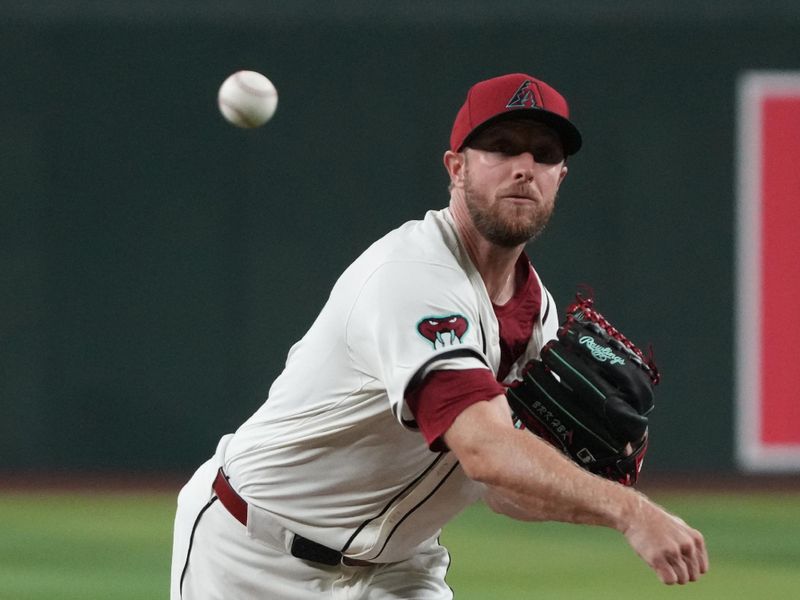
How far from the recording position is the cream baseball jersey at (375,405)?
324cm

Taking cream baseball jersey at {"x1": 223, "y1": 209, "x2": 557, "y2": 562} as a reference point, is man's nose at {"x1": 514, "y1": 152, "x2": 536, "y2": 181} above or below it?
above

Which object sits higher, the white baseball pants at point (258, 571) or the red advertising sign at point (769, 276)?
the red advertising sign at point (769, 276)

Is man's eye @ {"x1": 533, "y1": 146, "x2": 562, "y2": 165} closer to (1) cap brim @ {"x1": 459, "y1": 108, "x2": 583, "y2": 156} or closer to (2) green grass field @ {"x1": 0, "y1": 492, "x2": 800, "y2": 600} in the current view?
(1) cap brim @ {"x1": 459, "y1": 108, "x2": 583, "y2": 156}

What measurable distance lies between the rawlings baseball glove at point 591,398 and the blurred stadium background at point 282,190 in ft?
25.6

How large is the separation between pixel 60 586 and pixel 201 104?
211 inches

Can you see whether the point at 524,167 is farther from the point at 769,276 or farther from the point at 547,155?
the point at 769,276

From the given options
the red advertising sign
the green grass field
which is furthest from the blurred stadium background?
the green grass field

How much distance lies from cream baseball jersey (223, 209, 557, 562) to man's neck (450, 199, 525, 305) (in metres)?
0.04

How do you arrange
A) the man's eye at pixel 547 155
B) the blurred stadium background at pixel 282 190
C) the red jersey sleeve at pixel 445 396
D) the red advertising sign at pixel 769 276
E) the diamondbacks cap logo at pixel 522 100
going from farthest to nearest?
1. the blurred stadium background at pixel 282 190
2. the red advertising sign at pixel 769 276
3. the man's eye at pixel 547 155
4. the diamondbacks cap logo at pixel 522 100
5. the red jersey sleeve at pixel 445 396

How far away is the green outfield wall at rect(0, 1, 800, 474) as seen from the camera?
453 inches

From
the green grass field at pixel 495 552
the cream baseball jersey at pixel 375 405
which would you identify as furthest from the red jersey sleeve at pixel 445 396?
the green grass field at pixel 495 552

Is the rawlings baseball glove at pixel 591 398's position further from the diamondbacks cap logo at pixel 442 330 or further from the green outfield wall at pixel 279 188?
the green outfield wall at pixel 279 188

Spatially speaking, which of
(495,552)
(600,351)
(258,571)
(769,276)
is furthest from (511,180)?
(769,276)

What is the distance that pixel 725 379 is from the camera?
38.3 feet
